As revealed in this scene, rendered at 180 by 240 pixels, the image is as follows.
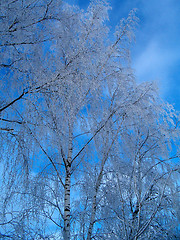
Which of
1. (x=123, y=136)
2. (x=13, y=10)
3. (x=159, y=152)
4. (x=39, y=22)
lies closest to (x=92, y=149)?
(x=123, y=136)

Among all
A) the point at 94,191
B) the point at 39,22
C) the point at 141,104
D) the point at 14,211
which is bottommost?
the point at 14,211

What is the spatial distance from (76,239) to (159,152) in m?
3.17

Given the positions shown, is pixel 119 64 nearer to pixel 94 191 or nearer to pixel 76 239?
pixel 94 191

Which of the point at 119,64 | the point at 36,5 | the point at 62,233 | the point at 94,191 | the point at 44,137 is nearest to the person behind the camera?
the point at 44,137

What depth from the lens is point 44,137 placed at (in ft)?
11.0

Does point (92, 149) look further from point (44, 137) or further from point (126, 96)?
point (44, 137)

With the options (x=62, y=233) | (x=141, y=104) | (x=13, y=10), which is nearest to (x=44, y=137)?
(x=13, y=10)

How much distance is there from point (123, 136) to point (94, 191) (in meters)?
1.56

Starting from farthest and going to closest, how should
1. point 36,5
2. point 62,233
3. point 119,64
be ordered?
point 119,64
point 62,233
point 36,5

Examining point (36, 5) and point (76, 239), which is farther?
point (76, 239)

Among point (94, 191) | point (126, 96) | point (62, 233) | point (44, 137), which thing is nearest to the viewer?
point (44, 137)

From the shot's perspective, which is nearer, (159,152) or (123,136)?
(123,136)

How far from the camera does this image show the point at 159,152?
20.1 ft

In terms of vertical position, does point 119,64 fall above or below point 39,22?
above
